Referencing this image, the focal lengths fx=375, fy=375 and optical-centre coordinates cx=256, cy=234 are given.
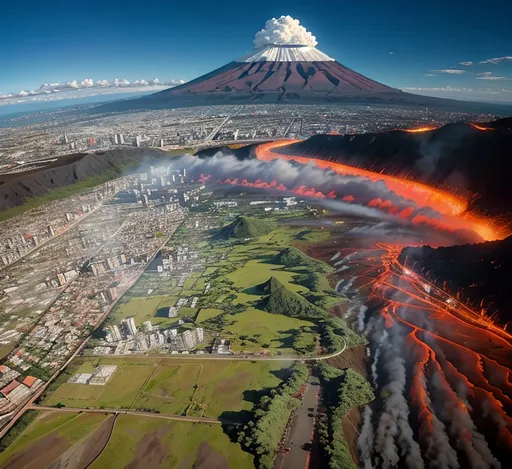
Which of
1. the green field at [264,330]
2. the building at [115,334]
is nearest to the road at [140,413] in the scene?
the green field at [264,330]

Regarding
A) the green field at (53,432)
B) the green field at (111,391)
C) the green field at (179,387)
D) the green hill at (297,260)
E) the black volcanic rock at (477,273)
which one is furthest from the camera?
the green hill at (297,260)

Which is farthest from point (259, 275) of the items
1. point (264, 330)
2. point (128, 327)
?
point (128, 327)

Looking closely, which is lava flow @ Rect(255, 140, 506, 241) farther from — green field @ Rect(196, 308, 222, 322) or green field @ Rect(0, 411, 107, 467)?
green field @ Rect(0, 411, 107, 467)

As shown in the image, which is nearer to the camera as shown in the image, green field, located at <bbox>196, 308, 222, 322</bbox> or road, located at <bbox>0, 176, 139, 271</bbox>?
green field, located at <bbox>196, 308, 222, 322</bbox>

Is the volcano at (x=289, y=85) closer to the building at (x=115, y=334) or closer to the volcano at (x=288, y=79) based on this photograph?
the volcano at (x=288, y=79)

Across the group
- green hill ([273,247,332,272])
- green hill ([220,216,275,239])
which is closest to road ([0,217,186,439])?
green hill ([273,247,332,272])

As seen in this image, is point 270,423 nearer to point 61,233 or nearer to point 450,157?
point 61,233

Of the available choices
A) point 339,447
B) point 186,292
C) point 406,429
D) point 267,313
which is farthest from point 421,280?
point 186,292
